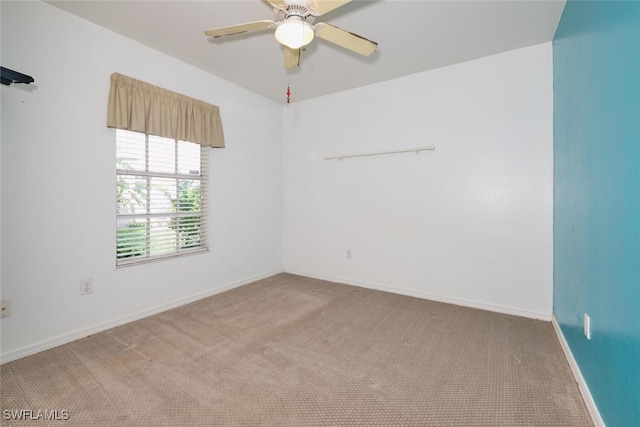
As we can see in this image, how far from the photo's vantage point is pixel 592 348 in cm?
152

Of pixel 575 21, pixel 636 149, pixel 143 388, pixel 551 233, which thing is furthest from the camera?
pixel 551 233

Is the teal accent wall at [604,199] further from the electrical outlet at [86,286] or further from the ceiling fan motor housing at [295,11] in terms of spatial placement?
the electrical outlet at [86,286]

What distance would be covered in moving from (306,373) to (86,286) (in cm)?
192

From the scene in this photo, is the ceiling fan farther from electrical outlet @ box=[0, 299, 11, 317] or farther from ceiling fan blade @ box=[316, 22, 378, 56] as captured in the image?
electrical outlet @ box=[0, 299, 11, 317]

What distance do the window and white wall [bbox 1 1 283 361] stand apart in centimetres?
11

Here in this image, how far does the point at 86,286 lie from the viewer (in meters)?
2.37

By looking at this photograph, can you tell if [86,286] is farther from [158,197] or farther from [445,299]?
[445,299]

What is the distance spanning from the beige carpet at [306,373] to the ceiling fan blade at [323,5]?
7.01ft

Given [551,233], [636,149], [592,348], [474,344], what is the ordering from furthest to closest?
[551,233], [474,344], [592,348], [636,149]

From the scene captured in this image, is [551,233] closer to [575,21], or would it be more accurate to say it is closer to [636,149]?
[575,21]

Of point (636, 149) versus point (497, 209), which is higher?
point (636, 149)

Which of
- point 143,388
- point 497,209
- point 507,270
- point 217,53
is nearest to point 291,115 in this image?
point 217,53

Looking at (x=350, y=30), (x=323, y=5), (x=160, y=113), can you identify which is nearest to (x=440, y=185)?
(x=350, y=30)

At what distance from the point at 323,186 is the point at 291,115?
1.19 m
